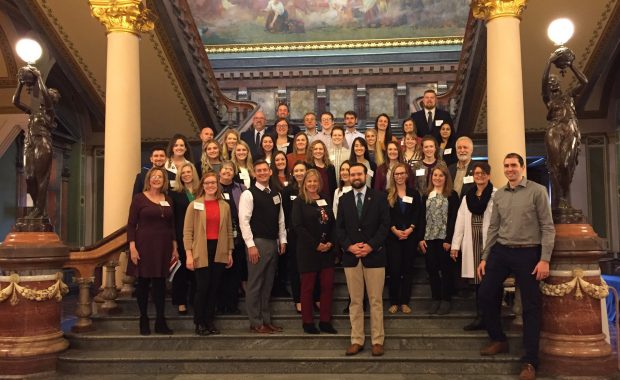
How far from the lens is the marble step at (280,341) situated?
5762 mm

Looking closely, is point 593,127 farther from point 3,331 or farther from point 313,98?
point 3,331

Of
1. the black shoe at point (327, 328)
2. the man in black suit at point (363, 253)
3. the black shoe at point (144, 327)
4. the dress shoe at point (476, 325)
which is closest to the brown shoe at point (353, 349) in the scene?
the man in black suit at point (363, 253)

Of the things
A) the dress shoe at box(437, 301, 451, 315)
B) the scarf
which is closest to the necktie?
the scarf

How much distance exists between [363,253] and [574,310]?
2031mm

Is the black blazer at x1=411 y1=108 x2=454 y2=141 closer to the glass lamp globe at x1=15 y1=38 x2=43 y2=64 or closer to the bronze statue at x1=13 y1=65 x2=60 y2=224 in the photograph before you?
the bronze statue at x1=13 y1=65 x2=60 y2=224

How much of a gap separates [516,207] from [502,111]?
9.73 ft

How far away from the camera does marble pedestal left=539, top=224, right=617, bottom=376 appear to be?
5.19m

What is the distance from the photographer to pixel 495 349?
546 cm

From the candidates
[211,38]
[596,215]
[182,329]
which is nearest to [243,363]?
[182,329]

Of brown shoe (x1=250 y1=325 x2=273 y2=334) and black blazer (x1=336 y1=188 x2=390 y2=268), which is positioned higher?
black blazer (x1=336 y1=188 x2=390 y2=268)

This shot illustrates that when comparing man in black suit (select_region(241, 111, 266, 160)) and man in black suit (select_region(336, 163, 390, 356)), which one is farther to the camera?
man in black suit (select_region(241, 111, 266, 160))

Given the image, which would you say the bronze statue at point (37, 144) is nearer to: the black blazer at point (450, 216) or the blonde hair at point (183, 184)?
the blonde hair at point (183, 184)

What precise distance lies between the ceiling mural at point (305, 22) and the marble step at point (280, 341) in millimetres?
10804

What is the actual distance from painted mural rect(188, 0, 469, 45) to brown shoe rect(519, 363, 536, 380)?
11692 millimetres
